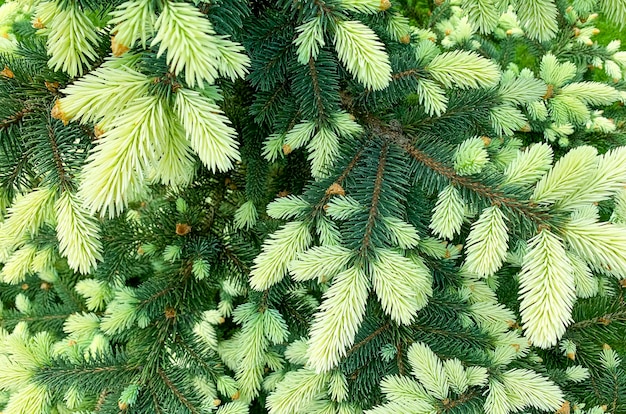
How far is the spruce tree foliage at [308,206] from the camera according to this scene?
3.05 ft

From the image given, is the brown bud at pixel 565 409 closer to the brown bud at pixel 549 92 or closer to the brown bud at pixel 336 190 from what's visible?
the brown bud at pixel 336 190

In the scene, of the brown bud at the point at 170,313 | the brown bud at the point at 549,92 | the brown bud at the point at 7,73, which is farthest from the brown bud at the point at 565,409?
the brown bud at the point at 7,73

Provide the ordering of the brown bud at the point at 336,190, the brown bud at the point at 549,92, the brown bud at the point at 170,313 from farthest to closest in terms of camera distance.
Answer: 1. the brown bud at the point at 549,92
2. the brown bud at the point at 170,313
3. the brown bud at the point at 336,190

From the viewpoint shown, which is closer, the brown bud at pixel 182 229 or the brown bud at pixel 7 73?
the brown bud at pixel 7 73

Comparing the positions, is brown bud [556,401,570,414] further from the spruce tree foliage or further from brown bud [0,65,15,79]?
brown bud [0,65,15,79]

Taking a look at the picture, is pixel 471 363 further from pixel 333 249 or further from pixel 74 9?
pixel 74 9

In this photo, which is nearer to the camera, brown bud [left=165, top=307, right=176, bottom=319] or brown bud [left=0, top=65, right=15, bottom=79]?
brown bud [left=0, top=65, right=15, bottom=79]

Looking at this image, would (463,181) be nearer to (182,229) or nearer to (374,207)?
(374,207)

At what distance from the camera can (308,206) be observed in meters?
1.41

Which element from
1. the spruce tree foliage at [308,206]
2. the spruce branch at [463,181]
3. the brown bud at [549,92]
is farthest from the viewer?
the brown bud at [549,92]

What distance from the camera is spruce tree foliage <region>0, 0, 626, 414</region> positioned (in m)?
0.93

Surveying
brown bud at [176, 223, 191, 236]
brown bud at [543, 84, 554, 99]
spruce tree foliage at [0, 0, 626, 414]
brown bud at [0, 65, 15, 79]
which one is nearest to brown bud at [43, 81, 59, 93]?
spruce tree foliage at [0, 0, 626, 414]

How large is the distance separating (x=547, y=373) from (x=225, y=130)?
160cm

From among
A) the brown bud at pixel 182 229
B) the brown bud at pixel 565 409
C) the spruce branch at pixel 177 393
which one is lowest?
the spruce branch at pixel 177 393
